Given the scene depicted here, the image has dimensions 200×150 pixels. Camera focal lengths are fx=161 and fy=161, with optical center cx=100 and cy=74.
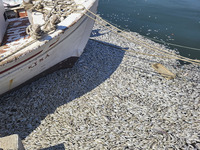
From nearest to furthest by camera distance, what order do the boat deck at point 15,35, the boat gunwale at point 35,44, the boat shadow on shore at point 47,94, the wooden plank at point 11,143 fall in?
the wooden plank at point 11,143 → the boat gunwale at point 35,44 → the boat shadow on shore at point 47,94 → the boat deck at point 15,35

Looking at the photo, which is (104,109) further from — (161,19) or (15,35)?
(161,19)

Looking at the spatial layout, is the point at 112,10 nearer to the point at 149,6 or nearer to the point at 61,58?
the point at 149,6

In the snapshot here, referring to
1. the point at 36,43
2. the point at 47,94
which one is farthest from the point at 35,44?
the point at 47,94

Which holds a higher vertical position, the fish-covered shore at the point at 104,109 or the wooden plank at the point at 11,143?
the wooden plank at the point at 11,143

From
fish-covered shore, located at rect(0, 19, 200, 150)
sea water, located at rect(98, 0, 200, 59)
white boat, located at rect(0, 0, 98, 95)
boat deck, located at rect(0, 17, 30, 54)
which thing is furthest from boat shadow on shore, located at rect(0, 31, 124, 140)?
sea water, located at rect(98, 0, 200, 59)

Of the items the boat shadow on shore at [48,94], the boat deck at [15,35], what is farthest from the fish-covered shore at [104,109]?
the boat deck at [15,35]

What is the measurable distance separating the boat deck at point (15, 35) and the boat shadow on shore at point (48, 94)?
7.39ft

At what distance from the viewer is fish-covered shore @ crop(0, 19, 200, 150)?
6.09 m

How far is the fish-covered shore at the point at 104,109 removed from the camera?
20.0 feet

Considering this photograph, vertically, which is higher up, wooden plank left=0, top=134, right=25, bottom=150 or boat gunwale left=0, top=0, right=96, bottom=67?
boat gunwale left=0, top=0, right=96, bottom=67

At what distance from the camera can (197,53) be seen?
16422 millimetres

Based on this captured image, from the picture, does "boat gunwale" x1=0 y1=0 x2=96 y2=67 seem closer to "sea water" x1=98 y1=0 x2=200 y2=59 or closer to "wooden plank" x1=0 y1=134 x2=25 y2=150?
"wooden plank" x1=0 y1=134 x2=25 y2=150

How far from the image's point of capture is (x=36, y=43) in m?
6.36

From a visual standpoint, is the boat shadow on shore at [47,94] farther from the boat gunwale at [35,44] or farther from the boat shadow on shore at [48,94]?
the boat gunwale at [35,44]
